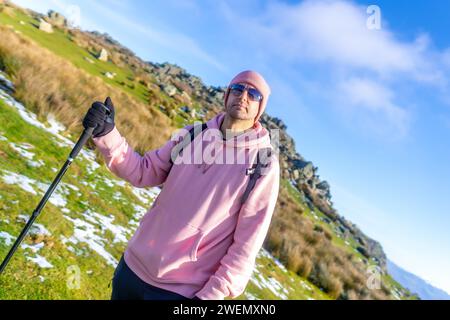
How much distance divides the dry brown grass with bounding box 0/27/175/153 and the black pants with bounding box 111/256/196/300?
24.1 ft

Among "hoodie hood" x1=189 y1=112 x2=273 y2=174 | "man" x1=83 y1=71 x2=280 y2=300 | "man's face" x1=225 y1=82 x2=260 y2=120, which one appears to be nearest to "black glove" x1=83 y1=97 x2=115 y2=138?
"man" x1=83 y1=71 x2=280 y2=300

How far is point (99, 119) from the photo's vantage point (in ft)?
7.79

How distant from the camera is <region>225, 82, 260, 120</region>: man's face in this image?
7.98 ft

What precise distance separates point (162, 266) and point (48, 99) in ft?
28.2

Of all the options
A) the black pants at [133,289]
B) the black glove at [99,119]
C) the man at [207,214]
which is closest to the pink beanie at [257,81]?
the man at [207,214]

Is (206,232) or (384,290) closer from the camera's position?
(206,232)

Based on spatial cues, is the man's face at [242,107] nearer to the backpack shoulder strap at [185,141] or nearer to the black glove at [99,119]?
the backpack shoulder strap at [185,141]

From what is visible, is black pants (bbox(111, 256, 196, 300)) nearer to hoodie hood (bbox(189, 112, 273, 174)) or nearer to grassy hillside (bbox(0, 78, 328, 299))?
hoodie hood (bbox(189, 112, 273, 174))

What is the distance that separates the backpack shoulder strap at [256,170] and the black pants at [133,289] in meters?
0.78

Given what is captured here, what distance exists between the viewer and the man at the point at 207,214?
2256 mm

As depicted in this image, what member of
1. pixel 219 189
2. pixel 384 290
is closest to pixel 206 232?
pixel 219 189
